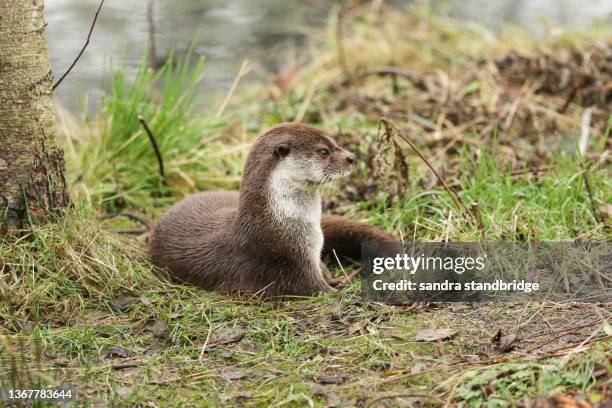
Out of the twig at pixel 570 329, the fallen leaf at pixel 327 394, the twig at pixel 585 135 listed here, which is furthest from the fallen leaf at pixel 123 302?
the twig at pixel 585 135

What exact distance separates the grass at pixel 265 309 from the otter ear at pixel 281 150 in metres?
0.75

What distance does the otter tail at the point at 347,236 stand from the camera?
4.75 m

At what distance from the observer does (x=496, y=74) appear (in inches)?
296

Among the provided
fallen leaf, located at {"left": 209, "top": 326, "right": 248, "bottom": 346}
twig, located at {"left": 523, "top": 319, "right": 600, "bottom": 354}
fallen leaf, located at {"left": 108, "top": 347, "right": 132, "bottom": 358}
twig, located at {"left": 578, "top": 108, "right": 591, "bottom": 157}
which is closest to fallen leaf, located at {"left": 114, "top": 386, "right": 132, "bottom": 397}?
fallen leaf, located at {"left": 108, "top": 347, "right": 132, "bottom": 358}

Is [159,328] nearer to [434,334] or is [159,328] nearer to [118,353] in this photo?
[118,353]

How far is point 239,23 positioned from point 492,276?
7.93 m

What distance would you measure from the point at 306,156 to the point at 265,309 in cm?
81

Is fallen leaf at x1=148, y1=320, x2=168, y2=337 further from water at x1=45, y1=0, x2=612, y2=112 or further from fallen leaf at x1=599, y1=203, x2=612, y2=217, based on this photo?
water at x1=45, y1=0, x2=612, y2=112

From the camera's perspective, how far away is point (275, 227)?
14.5 ft

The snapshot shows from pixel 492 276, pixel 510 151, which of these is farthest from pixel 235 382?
pixel 510 151

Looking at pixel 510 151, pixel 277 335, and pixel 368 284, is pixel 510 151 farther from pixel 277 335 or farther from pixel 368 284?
pixel 277 335

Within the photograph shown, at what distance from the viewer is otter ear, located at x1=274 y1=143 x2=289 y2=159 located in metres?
4.39

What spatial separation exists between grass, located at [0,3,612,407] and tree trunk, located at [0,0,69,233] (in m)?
0.17

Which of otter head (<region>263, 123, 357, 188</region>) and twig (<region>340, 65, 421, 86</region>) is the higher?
twig (<region>340, 65, 421, 86</region>)
